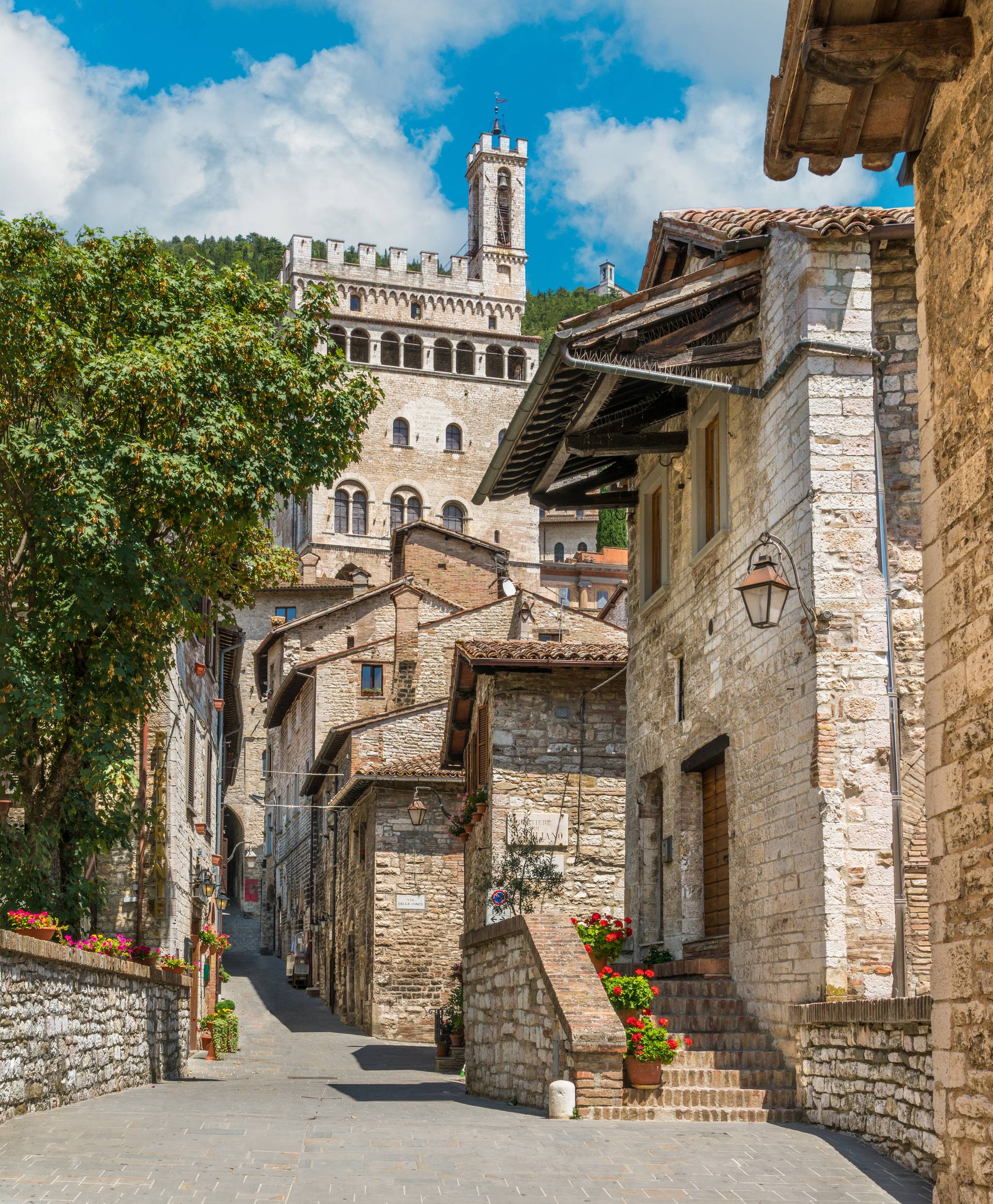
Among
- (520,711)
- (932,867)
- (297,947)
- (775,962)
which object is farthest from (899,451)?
(297,947)

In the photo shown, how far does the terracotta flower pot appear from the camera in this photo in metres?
10.5

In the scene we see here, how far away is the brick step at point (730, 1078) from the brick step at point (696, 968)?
5.92 feet

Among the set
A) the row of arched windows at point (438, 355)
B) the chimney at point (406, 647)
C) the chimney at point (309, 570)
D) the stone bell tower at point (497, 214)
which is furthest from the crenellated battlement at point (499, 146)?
the chimney at point (406, 647)

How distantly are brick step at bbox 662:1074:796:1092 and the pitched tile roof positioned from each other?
6460 mm

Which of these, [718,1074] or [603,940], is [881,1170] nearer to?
[718,1074]

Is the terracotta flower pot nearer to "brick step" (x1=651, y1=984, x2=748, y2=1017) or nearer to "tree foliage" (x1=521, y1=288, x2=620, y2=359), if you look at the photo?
"brick step" (x1=651, y1=984, x2=748, y2=1017)

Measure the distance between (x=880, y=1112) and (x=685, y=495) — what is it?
7727 millimetres

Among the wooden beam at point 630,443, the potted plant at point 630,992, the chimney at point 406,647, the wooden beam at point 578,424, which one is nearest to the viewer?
the potted plant at point 630,992

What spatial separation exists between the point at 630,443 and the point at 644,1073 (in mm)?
6793

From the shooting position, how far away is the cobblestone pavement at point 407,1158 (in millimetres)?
7746

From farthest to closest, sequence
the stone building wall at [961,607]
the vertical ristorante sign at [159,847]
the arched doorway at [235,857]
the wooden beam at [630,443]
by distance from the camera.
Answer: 1. the arched doorway at [235,857]
2. the vertical ristorante sign at [159,847]
3. the wooden beam at [630,443]
4. the stone building wall at [961,607]

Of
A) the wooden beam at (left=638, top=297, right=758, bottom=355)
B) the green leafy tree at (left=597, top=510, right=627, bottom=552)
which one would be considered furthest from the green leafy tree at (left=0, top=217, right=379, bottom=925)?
the green leafy tree at (left=597, top=510, right=627, bottom=552)

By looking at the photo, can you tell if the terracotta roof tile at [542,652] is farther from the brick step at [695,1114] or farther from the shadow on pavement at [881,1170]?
the shadow on pavement at [881,1170]

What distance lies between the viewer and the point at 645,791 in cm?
1633
